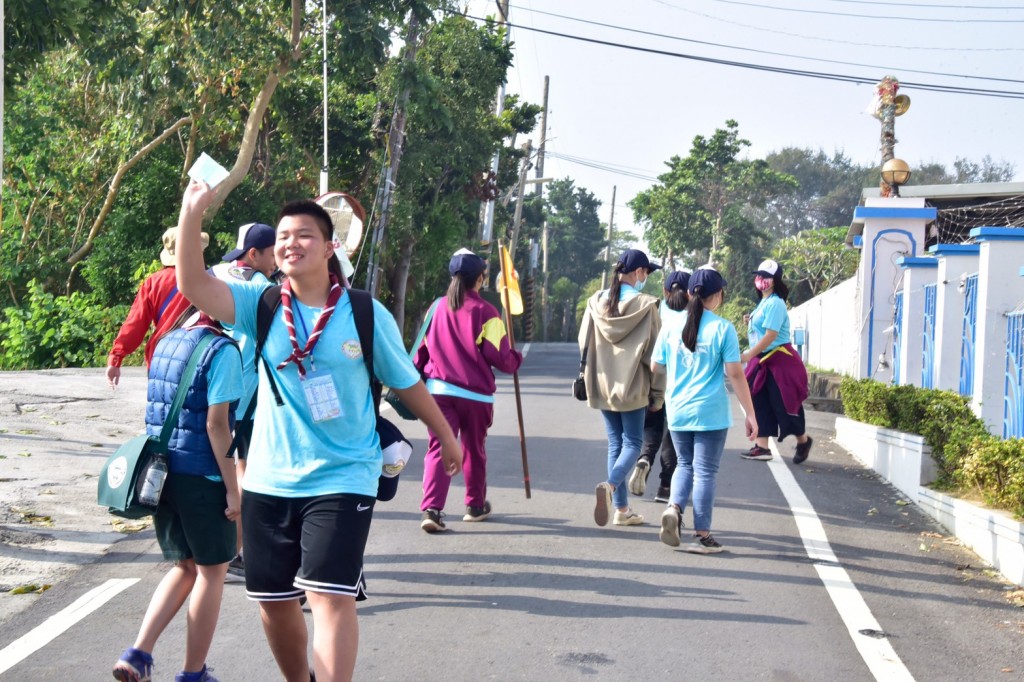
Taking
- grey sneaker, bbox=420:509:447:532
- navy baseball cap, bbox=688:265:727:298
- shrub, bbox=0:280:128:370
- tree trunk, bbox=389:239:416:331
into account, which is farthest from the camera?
tree trunk, bbox=389:239:416:331

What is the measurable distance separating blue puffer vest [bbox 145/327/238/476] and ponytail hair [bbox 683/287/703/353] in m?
3.46

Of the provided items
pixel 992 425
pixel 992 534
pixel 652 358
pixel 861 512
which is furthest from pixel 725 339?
pixel 992 425

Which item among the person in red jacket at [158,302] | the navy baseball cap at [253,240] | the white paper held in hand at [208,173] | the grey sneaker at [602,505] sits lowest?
the grey sneaker at [602,505]

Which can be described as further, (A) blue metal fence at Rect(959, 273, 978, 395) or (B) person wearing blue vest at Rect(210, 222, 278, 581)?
(A) blue metal fence at Rect(959, 273, 978, 395)

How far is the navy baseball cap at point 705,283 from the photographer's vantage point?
7.07m

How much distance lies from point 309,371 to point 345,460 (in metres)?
0.31

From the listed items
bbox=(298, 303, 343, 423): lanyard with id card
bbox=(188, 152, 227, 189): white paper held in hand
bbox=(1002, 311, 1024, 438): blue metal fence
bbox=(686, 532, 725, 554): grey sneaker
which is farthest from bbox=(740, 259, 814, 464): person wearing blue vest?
bbox=(188, 152, 227, 189): white paper held in hand

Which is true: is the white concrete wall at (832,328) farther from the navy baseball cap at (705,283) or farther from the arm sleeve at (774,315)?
the navy baseball cap at (705,283)

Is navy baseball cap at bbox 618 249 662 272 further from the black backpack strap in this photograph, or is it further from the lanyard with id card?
the lanyard with id card

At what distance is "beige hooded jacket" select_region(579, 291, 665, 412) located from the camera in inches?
311

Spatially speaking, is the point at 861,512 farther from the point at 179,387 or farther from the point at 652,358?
the point at 179,387

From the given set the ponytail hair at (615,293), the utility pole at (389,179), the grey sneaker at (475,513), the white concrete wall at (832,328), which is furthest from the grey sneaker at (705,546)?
the utility pole at (389,179)

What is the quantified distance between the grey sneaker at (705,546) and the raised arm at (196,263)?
4209 millimetres

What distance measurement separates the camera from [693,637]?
5.38 meters
